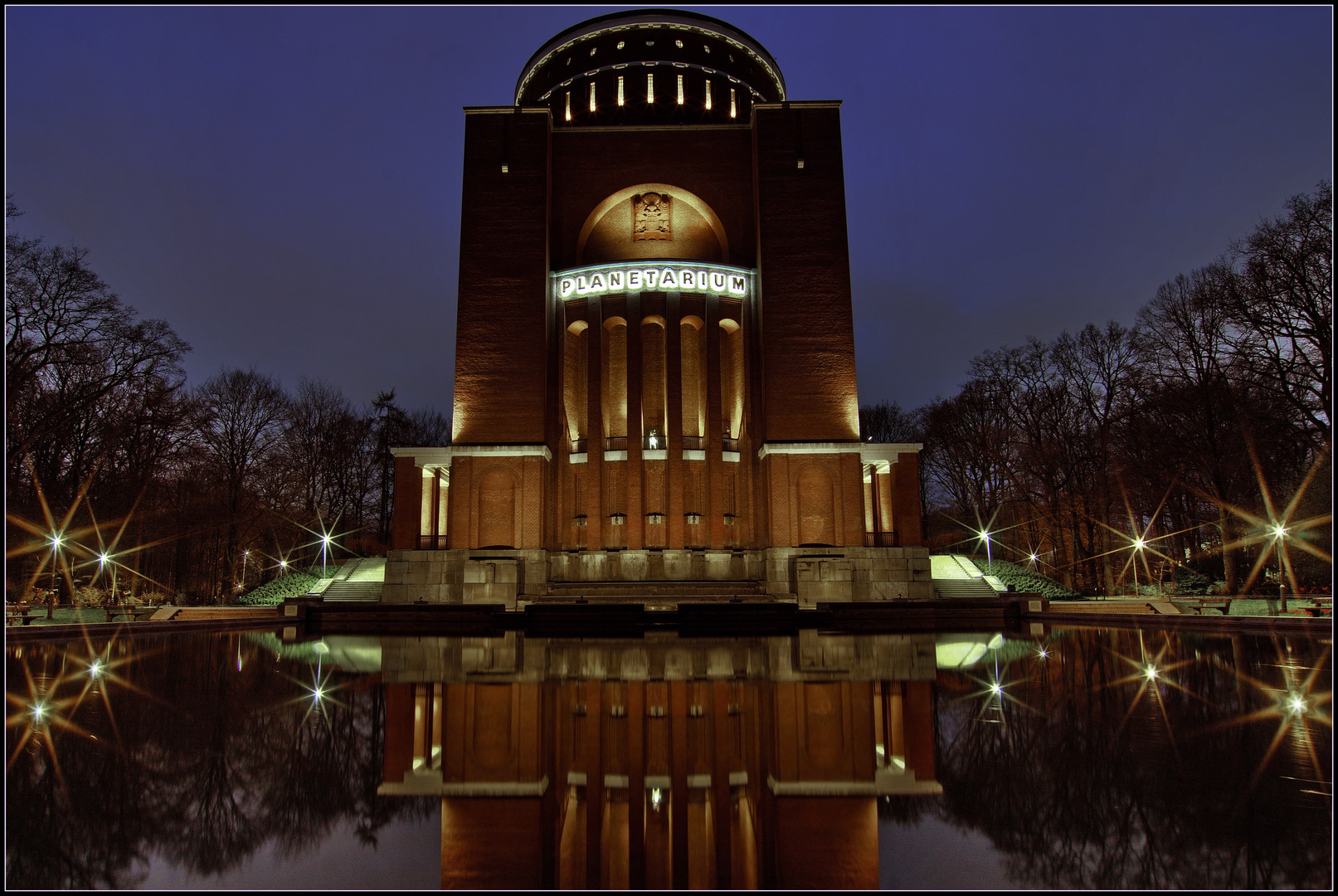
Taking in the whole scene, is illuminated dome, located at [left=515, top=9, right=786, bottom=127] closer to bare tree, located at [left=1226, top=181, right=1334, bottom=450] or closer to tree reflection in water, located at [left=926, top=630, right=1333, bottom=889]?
bare tree, located at [left=1226, top=181, right=1334, bottom=450]

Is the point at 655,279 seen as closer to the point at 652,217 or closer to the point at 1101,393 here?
the point at 652,217

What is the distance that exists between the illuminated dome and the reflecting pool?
3192 cm

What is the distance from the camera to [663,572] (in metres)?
28.0

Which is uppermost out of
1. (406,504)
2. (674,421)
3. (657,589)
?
(674,421)

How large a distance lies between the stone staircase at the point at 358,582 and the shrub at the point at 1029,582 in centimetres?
2341

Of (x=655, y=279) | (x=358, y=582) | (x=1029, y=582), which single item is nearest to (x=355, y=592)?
(x=358, y=582)

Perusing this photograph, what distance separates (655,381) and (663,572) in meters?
7.86

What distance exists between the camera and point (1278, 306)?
2408 centimetres

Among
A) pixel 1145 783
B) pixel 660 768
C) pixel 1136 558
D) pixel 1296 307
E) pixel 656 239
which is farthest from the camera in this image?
pixel 1136 558

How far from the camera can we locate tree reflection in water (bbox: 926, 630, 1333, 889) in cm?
372

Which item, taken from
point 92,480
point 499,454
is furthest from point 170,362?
point 499,454

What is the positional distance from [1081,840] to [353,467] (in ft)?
157

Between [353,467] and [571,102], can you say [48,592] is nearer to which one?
[353,467]

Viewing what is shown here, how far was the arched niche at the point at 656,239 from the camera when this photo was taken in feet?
105
